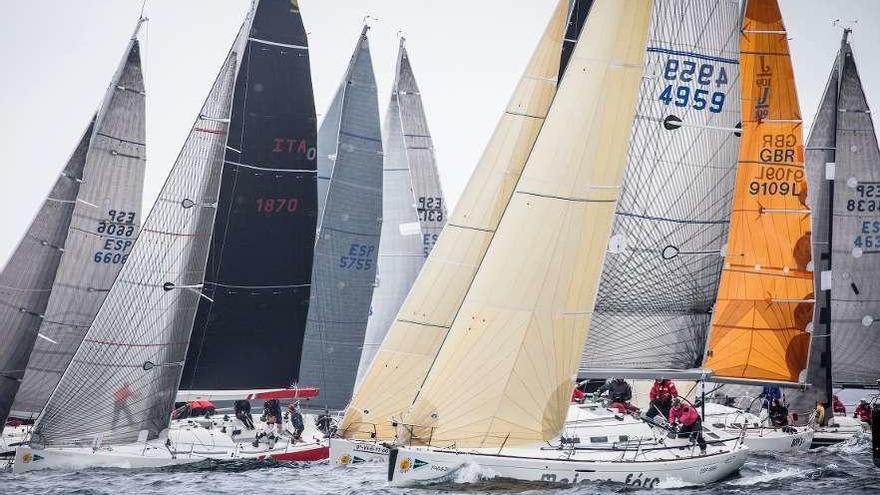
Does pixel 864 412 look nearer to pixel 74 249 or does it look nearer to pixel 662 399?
pixel 662 399

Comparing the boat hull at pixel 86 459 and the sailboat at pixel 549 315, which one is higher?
the sailboat at pixel 549 315

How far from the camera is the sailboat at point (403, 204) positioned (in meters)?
30.9

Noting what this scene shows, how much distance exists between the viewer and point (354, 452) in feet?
73.0

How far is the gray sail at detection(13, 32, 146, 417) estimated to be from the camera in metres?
26.0

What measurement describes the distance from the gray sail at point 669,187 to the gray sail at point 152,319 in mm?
8577

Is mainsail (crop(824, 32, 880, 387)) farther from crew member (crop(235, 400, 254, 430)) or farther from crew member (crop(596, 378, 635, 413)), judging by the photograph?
crew member (crop(235, 400, 254, 430))

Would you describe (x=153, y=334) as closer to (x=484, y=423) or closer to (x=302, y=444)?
(x=302, y=444)

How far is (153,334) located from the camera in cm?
2359

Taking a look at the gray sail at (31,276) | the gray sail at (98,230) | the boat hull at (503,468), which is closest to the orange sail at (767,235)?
the boat hull at (503,468)

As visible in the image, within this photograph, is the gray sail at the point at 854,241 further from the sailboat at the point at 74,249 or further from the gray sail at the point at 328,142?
the sailboat at the point at 74,249

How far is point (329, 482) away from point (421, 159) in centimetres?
1524

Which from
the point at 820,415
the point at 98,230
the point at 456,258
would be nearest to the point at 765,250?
the point at 820,415

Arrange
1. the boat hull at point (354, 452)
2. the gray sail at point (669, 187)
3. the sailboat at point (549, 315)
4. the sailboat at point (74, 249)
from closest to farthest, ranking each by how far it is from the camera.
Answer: the sailboat at point (549, 315)
the gray sail at point (669, 187)
the boat hull at point (354, 452)
the sailboat at point (74, 249)

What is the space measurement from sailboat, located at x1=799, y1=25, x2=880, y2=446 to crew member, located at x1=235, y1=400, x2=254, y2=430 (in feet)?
48.9
